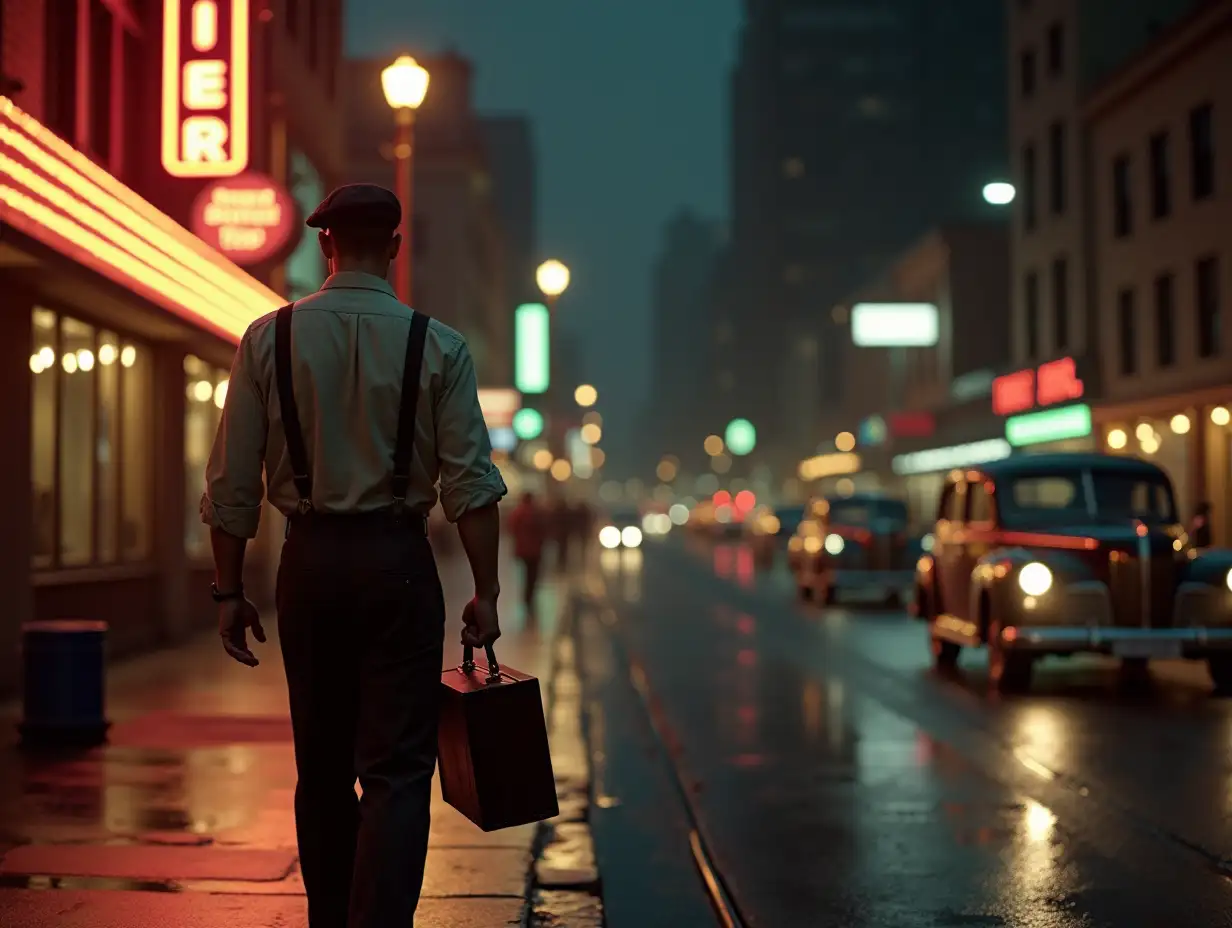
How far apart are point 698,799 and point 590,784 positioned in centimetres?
97

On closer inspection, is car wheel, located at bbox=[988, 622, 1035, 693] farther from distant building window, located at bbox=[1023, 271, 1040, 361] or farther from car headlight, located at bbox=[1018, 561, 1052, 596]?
distant building window, located at bbox=[1023, 271, 1040, 361]

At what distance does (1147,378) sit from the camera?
3816 centimetres

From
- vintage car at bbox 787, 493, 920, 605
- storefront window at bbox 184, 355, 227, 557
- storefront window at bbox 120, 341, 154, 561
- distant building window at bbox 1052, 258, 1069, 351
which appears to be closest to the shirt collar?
storefront window at bbox 120, 341, 154, 561

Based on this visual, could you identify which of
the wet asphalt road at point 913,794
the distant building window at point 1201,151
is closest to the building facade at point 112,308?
the wet asphalt road at point 913,794

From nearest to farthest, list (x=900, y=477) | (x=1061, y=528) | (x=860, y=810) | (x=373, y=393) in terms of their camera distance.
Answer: (x=373, y=393) < (x=860, y=810) < (x=1061, y=528) < (x=900, y=477)

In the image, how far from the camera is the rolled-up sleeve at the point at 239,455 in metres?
4.73

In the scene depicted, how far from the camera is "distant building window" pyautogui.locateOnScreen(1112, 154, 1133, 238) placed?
40062 millimetres

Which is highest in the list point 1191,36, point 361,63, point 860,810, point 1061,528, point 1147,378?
point 361,63

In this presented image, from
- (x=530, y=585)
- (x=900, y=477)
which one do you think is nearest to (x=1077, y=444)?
(x=530, y=585)

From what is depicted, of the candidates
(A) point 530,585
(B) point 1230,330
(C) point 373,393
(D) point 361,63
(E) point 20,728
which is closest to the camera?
(C) point 373,393

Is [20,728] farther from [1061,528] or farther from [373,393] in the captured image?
[1061,528]

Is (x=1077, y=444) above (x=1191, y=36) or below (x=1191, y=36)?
below

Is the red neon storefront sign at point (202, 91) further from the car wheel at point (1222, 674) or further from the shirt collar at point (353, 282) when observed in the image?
the shirt collar at point (353, 282)

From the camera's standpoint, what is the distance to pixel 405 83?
20.0 m
